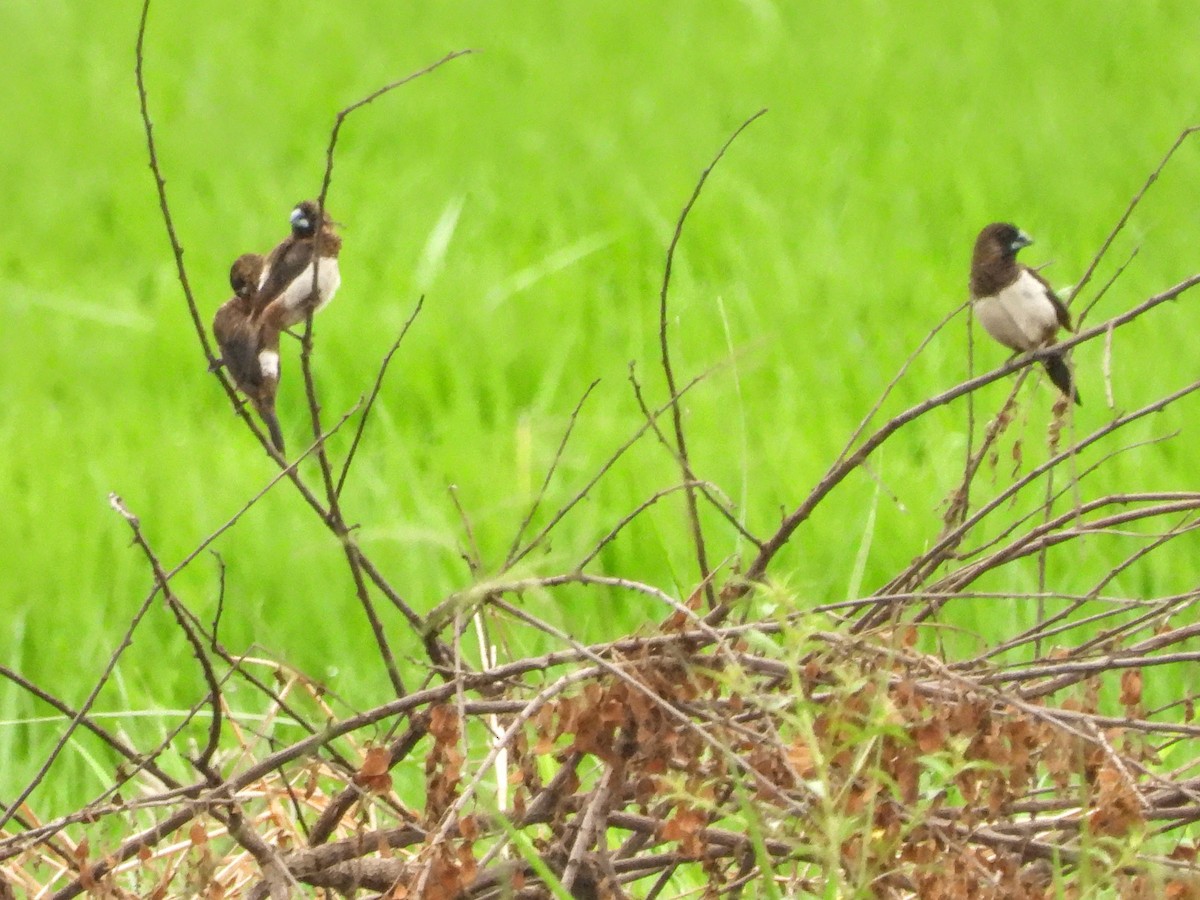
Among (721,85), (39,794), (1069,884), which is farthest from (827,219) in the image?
(1069,884)

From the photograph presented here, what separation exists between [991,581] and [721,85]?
14.9 feet

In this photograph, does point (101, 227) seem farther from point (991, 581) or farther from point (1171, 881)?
point (1171, 881)

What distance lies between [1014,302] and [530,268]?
328 cm

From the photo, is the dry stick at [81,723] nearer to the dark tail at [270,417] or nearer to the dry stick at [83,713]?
the dry stick at [83,713]

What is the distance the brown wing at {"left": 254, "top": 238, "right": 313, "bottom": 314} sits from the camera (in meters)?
2.56

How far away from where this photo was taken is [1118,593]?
4344mm

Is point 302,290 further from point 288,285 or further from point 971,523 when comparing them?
point 971,523

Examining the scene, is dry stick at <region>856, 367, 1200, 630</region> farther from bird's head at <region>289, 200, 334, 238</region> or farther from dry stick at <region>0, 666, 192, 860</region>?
bird's head at <region>289, 200, 334, 238</region>

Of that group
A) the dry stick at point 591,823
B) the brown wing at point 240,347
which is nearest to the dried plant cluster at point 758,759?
the dry stick at point 591,823

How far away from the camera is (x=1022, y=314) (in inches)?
140

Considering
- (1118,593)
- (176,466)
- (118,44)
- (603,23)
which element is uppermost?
(118,44)

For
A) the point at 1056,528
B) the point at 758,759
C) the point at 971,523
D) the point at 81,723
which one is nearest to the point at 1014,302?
the point at 1056,528

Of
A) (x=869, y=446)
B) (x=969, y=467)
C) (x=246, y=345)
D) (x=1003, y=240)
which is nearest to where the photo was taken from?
(x=869, y=446)

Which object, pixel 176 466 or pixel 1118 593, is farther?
pixel 176 466
